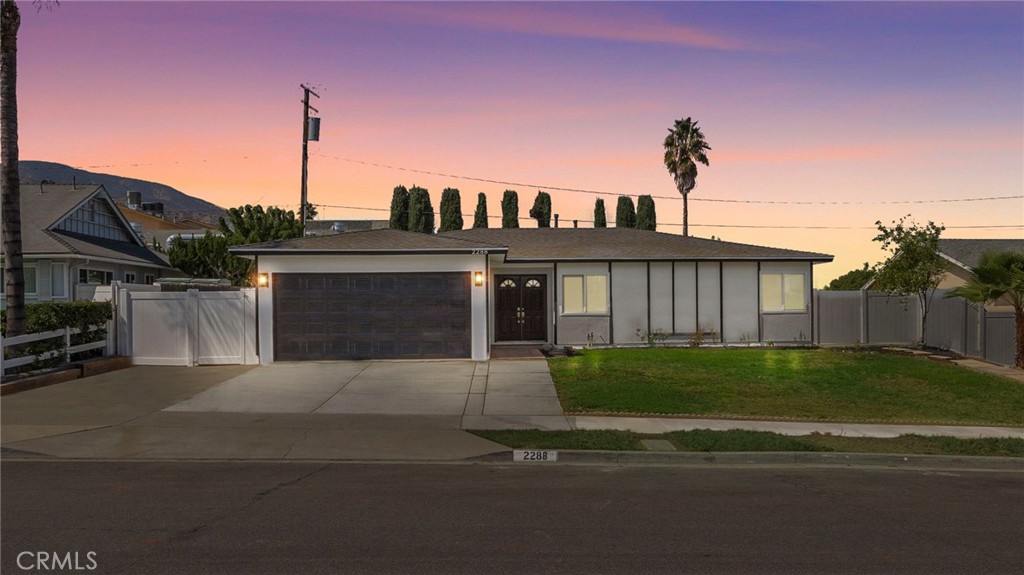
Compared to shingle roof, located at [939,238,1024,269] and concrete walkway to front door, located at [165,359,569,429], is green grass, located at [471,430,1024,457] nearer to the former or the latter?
concrete walkway to front door, located at [165,359,569,429]

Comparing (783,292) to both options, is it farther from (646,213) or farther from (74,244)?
(646,213)

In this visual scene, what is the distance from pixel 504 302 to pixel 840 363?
35.1ft

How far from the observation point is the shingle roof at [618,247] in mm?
→ 24781

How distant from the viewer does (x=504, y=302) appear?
25266 mm

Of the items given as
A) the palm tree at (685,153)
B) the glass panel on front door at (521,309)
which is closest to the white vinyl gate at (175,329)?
the glass panel on front door at (521,309)

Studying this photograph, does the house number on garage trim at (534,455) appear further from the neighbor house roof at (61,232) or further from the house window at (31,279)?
the house window at (31,279)

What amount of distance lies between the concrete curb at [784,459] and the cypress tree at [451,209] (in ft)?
136

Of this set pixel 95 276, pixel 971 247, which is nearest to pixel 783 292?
pixel 971 247

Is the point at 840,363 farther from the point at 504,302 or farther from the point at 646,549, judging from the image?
the point at 646,549

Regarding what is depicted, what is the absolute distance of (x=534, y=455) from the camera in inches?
401

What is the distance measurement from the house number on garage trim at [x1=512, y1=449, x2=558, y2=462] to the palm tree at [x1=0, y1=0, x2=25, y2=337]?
1311 cm

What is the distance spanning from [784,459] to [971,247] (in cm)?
2214

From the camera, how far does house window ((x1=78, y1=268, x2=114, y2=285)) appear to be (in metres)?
29.3

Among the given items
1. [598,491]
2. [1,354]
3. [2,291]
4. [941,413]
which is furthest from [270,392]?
[2,291]
